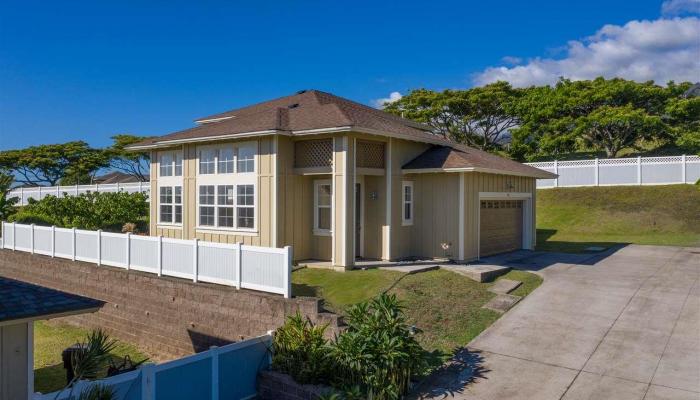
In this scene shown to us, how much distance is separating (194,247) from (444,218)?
23.6 ft

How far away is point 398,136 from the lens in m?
14.2

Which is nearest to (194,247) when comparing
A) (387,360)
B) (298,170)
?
(298,170)

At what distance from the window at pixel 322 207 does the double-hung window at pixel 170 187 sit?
525 centimetres

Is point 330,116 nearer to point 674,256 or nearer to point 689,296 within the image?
point 689,296

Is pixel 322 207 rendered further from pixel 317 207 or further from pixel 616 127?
pixel 616 127

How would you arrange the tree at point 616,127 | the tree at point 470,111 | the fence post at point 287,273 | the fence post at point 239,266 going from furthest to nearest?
the tree at point 470,111 < the tree at point 616,127 < the fence post at point 239,266 < the fence post at point 287,273

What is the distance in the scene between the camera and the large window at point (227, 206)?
46.5ft

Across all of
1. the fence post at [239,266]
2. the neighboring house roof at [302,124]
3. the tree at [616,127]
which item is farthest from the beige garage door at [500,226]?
the tree at [616,127]

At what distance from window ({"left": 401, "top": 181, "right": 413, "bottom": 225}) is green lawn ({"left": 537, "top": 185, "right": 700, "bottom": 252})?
263 inches

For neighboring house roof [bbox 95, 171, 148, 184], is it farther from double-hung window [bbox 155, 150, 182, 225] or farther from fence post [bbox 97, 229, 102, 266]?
fence post [bbox 97, 229, 102, 266]

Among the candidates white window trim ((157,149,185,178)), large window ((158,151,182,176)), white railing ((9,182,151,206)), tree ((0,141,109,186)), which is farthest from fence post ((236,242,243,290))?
tree ((0,141,109,186))

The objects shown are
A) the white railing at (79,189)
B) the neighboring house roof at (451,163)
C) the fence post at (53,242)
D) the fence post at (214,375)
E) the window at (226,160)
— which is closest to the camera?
the fence post at (214,375)

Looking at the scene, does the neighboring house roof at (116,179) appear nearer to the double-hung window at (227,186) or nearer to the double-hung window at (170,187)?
the double-hung window at (170,187)

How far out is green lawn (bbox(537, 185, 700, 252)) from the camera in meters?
20.6
